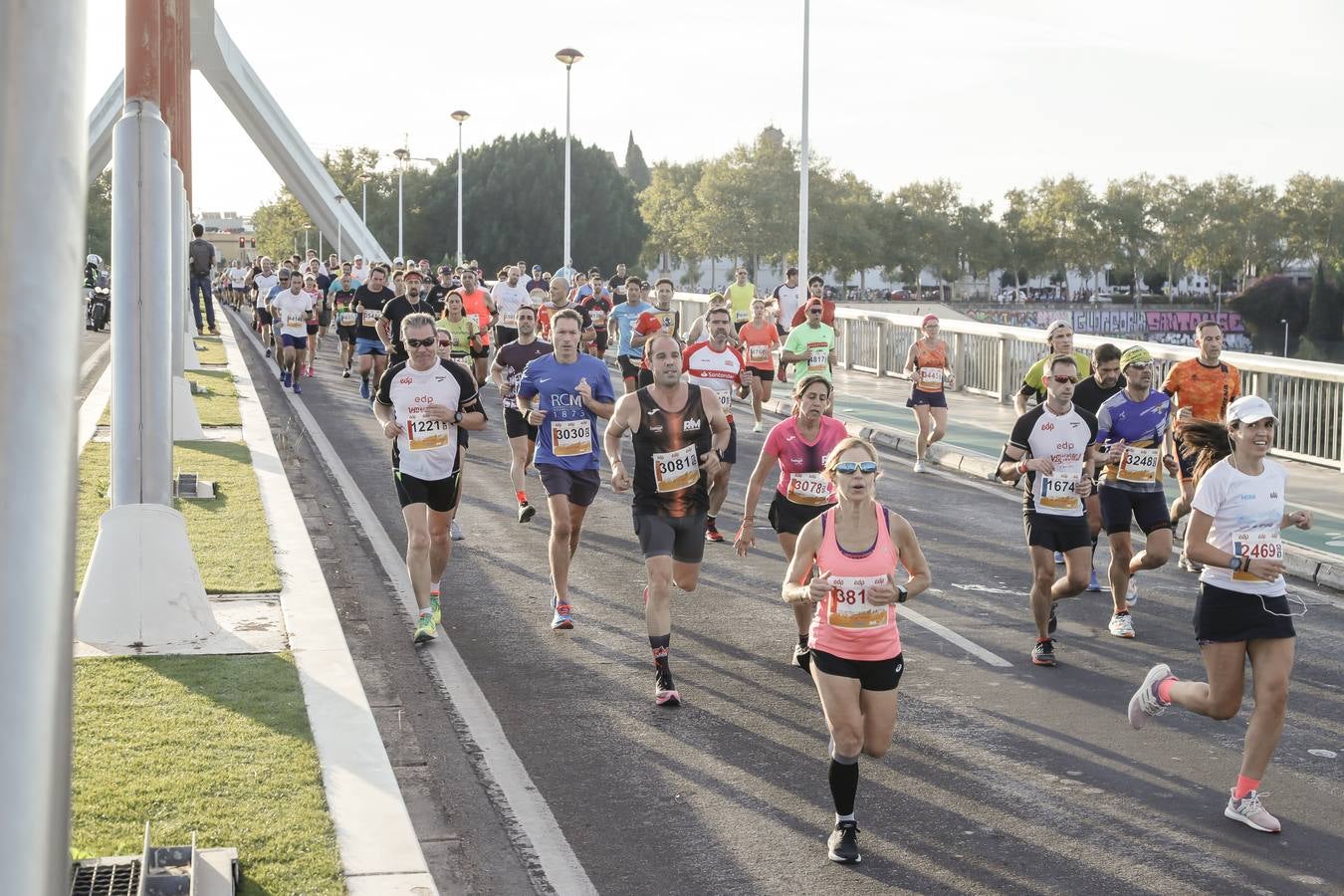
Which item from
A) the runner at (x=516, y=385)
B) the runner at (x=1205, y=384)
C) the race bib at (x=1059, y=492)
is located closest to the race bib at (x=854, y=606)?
the race bib at (x=1059, y=492)

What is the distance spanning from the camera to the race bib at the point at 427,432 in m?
10.2

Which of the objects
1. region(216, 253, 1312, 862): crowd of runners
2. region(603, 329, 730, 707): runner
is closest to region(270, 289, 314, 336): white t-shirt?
region(216, 253, 1312, 862): crowd of runners

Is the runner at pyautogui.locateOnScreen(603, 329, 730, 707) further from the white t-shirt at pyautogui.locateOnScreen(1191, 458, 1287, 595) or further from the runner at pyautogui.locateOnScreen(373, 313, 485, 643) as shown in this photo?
the white t-shirt at pyautogui.locateOnScreen(1191, 458, 1287, 595)

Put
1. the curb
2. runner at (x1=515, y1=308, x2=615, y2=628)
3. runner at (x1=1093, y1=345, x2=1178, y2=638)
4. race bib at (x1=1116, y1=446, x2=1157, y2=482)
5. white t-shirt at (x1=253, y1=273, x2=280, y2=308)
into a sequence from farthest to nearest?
white t-shirt at (x1=253, y1=273, x2=280, y2=308) < runner at (x1=515, y1=308, x2=615, y2=628) < race bib at (x1=1116, y1=446, x2=1157, y2=482) < runner at (x1=1093, y1=345, x2=1178, y2=638) < the curb

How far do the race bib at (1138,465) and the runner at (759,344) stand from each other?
369 inches

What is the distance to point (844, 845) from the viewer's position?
6.35 m

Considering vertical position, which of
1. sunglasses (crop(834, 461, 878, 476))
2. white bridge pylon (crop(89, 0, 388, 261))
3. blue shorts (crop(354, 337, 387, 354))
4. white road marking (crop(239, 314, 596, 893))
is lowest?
white road marking (crop(239, 314, 596, 893))

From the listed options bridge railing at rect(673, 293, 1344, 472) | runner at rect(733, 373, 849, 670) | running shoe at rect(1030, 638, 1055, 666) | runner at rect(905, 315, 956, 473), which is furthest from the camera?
bridge railing at rect(673, 293, 1344, 472)

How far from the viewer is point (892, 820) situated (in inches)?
270

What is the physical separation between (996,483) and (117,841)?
518 inches

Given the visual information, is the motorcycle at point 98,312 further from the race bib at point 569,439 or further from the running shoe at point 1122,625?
the running shoe at point 1122,625

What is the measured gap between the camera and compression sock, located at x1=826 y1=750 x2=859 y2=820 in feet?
21.1

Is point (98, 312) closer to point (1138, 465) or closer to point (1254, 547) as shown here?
point (1138, 465)

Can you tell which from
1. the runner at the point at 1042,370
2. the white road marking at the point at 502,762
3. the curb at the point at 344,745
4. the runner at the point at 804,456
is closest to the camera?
the curb at the point at 344,745
